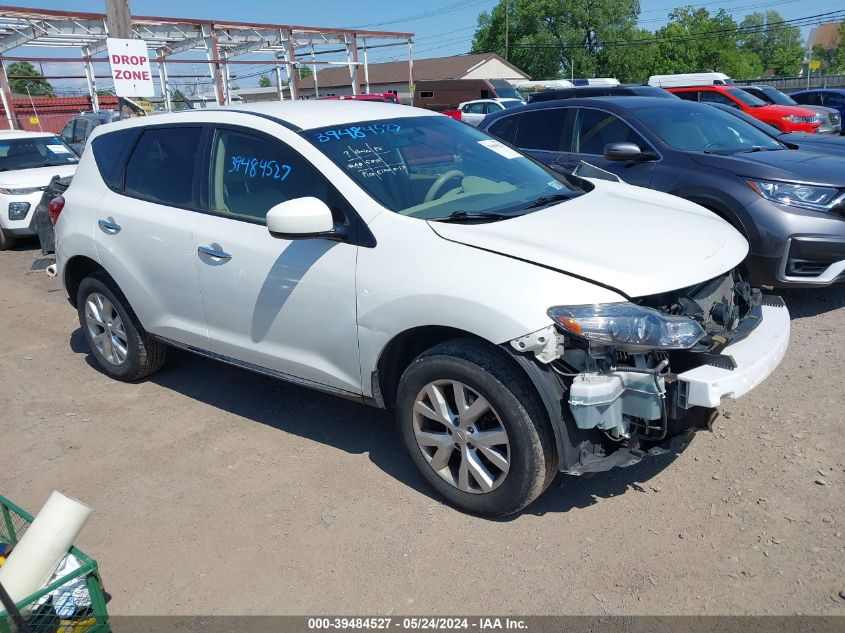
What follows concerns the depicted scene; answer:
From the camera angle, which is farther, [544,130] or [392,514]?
[544,130]

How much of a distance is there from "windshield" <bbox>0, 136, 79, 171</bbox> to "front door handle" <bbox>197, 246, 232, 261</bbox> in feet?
27.8

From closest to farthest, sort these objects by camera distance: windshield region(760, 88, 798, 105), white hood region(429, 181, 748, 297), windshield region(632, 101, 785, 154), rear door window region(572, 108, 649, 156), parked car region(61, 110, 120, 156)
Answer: white hood region(429, 181, 748, 297)
windshield region(632, 101, 785, 154)
rear door window region(572, 108, 649, 156)
parked car region(61, 110, 120, 156)
windshield region(760, 88, 798, 105)

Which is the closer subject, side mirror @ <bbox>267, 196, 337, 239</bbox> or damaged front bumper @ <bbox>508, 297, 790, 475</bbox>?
damaged front bumper @ <bbox>508, 297, 790, 475</bbox>

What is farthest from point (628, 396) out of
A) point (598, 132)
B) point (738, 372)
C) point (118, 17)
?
point (118, 17)

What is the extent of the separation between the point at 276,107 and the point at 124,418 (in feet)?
7.27

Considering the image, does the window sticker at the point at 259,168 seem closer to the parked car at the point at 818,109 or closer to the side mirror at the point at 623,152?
the side mirror at the point at 623,152

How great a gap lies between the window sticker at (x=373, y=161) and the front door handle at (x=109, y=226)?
5.89 feet

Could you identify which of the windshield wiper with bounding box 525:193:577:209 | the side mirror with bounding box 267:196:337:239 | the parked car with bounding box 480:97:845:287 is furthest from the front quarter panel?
the parked car with bounding box 480:97:845:287

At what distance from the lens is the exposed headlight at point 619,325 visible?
2.78 meters

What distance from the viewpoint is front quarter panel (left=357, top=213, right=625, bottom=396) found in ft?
9.35

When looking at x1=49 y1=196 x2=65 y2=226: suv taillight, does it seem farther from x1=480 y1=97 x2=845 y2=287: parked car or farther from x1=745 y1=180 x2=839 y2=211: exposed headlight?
x1=745 y1=180 x2=839 y2=211: exposed headlight

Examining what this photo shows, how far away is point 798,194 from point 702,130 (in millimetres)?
1346

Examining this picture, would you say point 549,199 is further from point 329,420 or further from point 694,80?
point 694,80

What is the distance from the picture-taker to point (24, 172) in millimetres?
10312
